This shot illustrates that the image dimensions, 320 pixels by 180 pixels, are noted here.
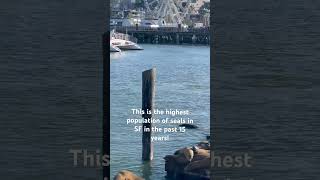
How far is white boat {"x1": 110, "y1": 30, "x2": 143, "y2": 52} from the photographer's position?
6709 millimetres

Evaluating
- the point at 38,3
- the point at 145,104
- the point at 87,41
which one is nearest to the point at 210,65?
the point at 145,104

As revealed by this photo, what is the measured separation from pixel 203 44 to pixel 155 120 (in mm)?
893

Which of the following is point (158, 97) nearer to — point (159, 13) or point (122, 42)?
point (122, 42)

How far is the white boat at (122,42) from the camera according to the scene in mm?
6709

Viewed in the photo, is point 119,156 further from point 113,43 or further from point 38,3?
point 38,3

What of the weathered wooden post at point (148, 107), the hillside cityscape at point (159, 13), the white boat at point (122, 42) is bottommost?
the weathered wooden post at point (148, 107)

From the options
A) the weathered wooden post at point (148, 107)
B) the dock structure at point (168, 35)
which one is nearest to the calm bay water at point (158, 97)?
the weathered wooden post at point (148, 107)

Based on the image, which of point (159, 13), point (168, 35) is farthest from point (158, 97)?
point (168, 35)

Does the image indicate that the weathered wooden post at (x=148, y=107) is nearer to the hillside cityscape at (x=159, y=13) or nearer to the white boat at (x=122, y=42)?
the white boat at (x=122, y=42)

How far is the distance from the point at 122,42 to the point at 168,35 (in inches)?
33.3

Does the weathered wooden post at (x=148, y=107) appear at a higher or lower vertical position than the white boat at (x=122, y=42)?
lower

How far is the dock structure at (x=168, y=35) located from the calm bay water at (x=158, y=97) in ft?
1.11

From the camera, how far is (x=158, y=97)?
6.65m

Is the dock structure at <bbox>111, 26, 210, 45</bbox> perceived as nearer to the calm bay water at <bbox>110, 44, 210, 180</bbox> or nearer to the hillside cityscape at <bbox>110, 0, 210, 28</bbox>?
the hillside cityscape at <bbox>110, 0, 210, 28</bbox>
